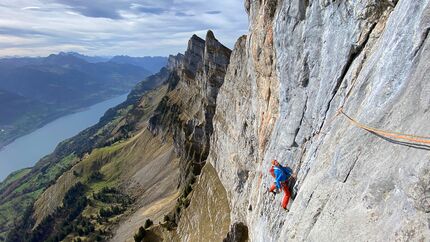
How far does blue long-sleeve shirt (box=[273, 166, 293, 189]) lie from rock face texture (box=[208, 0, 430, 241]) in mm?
640

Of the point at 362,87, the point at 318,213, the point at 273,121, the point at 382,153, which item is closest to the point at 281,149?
the point at 273,121

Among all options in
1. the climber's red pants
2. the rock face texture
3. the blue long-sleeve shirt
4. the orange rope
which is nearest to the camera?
the orange rope

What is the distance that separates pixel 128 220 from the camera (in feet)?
409

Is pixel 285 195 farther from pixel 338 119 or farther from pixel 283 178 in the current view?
pixel 338 119

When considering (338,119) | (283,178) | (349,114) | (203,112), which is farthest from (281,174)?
(203,112)

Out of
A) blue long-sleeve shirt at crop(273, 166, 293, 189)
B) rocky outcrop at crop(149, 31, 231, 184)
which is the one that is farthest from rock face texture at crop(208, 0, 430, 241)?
rocky outcrop at crop(149, 31, 231, 184)

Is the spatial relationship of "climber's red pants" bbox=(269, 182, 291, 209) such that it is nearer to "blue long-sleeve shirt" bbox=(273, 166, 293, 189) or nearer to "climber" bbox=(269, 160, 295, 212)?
"climber" bbox=(269, 160, 295, 212)

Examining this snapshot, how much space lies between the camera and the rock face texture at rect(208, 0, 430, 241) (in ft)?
43.6

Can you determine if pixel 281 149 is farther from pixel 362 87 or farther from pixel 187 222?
pixel 187 222

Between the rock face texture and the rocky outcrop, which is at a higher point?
the rock face texture

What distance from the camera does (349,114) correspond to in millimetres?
18250

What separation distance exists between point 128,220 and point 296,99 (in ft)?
366

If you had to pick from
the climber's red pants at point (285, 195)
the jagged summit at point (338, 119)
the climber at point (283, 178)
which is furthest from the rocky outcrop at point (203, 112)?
the climber's red pants at point (285, 195)

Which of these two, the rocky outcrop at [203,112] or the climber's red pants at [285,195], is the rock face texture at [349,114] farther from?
the rocky outcrop at [203,112]
